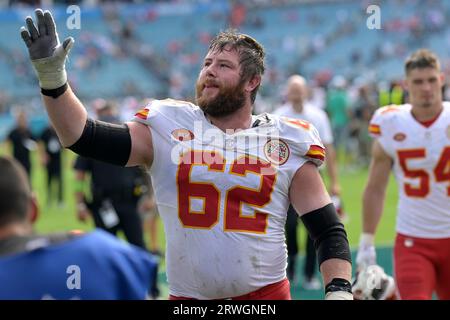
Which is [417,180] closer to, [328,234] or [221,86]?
[328,234]

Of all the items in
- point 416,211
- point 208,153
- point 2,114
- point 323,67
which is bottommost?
point 416,211

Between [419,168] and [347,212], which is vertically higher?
[419,168]

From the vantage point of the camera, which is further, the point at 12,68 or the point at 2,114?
the point at 12,68

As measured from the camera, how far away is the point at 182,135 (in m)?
3.70

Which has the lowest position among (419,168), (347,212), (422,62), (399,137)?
(347,212)

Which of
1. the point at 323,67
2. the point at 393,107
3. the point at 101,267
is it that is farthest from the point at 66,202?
the point at 323,67

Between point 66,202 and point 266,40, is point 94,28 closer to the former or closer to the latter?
point 266,40

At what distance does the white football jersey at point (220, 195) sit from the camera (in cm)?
362

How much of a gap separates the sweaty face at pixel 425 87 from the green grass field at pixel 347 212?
2.64 m

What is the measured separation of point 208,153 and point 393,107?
2.31 metres

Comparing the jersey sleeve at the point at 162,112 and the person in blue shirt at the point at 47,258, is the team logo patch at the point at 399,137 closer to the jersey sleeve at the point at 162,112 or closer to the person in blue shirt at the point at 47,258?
the jersey sleeve at the point at 162,112

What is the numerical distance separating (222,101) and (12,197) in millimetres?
1447

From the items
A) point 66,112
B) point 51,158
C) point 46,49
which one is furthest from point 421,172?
point 51,158

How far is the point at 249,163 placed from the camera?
368cm
